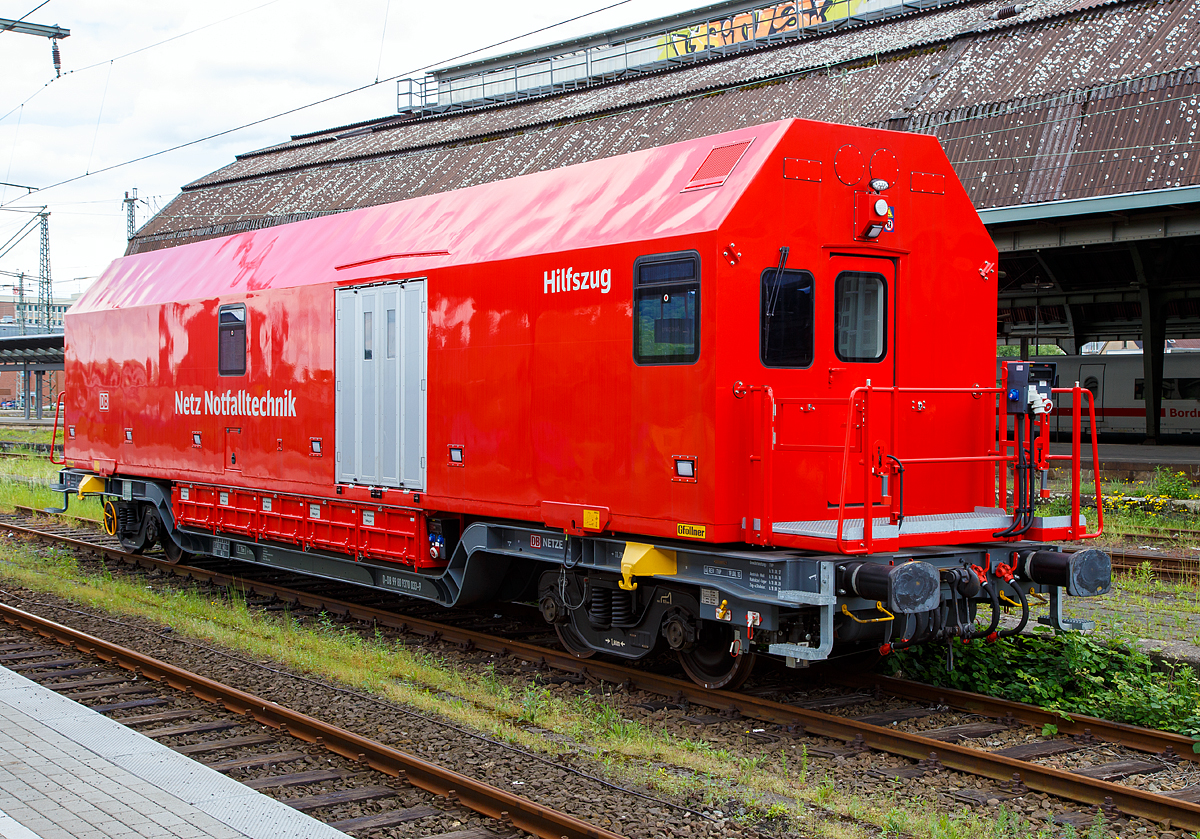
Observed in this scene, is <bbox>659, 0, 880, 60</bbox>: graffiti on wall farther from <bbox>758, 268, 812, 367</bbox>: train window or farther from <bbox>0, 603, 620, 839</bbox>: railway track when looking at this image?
<bbox>0, 603, 620, 839</bbox>: railway track

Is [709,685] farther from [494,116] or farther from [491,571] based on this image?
[494,116]

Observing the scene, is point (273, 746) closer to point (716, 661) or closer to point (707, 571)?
point (707, 571)

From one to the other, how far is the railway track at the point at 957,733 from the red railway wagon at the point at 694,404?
32cm

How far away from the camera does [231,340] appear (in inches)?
500

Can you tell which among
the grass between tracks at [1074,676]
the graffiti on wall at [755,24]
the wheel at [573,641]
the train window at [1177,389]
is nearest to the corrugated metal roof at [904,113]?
the graffiti on wall at [755,24]

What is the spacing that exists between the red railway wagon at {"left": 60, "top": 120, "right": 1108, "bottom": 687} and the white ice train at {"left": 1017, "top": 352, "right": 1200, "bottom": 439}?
28093 millimetres

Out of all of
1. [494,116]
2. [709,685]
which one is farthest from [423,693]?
[494,116]

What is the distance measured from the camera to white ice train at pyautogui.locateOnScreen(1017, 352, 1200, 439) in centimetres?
3500

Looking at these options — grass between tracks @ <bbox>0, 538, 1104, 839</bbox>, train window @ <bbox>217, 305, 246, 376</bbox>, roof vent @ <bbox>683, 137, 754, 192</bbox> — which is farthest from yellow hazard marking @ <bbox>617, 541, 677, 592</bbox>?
train window @ <bbox>217, 305, 246, 376</bbox>

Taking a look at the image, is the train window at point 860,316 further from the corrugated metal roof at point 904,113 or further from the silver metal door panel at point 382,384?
the corrugated metal roof at point 904,113

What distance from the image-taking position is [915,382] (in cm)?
811

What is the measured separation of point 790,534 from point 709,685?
66.7 inches

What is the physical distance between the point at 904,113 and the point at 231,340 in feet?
46.2

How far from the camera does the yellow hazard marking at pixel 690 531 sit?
7179 mm
